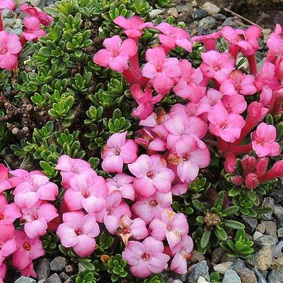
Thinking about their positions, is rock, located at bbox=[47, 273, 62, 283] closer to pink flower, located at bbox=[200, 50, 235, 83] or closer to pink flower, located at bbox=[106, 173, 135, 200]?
pink flower, located at bbox=[106, 173, 135, 200]

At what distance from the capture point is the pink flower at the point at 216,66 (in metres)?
2.91

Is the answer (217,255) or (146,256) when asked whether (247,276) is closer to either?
(217,255)

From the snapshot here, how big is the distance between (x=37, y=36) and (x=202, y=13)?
1.27m

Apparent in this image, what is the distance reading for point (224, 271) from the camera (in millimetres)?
2809

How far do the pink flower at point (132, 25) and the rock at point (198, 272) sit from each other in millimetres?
972

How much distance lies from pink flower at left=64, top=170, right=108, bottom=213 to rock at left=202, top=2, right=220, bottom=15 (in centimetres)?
179

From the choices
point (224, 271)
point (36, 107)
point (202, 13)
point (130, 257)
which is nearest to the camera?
point (130, 257)

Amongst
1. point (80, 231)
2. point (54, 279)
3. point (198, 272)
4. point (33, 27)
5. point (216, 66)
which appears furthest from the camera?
point (33, 27)

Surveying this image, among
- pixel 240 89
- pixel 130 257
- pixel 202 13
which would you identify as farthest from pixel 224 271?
pixel 202 13

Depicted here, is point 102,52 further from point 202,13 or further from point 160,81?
point 202,13

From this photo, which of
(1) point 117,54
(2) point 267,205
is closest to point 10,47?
(1) point 117,54

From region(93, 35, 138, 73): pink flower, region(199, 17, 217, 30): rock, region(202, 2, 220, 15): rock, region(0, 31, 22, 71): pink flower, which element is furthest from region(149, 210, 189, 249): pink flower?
region(202, 2, 220, 15): rock

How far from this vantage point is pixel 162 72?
108 inches

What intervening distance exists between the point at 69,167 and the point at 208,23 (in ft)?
5.42
